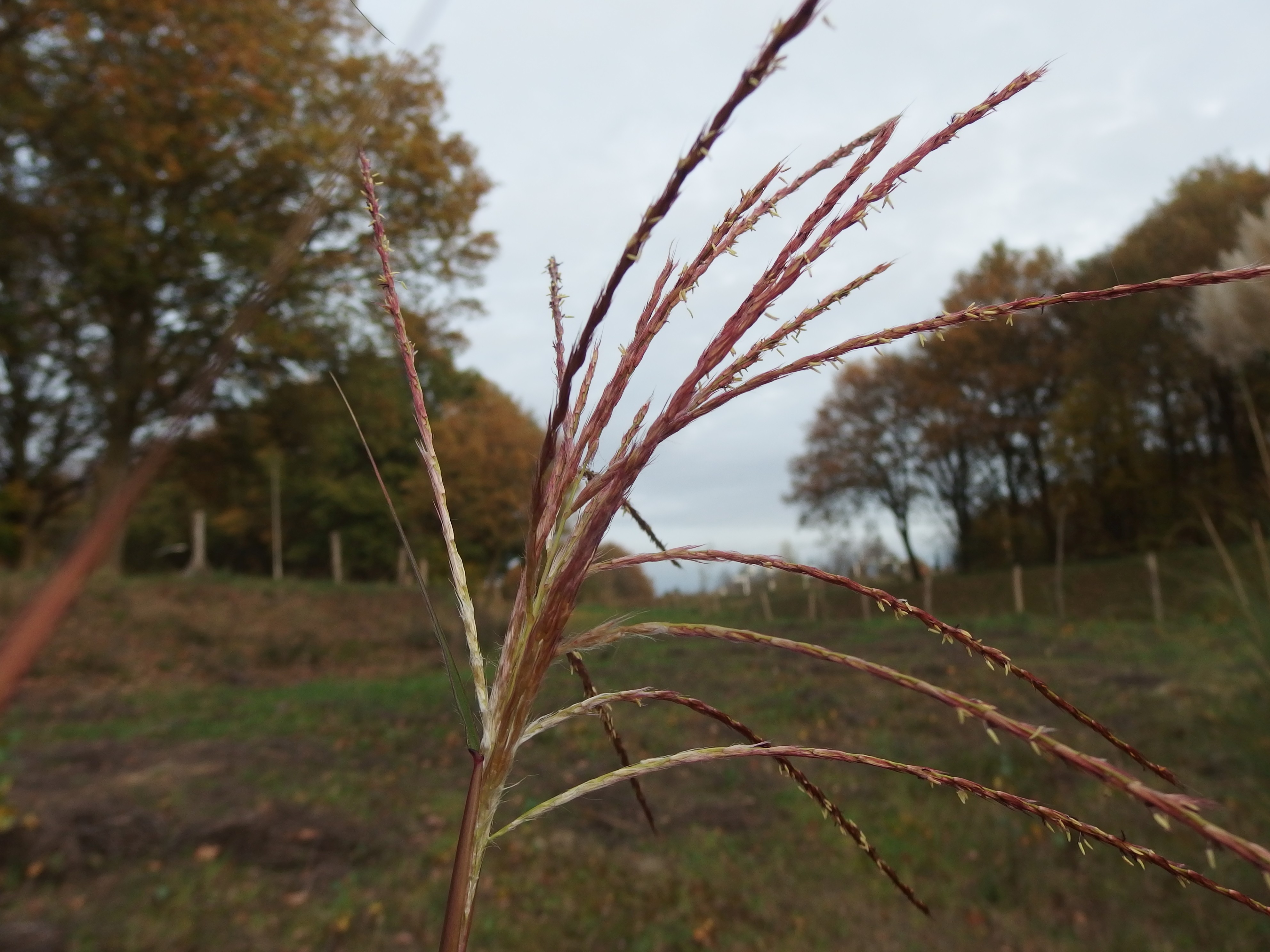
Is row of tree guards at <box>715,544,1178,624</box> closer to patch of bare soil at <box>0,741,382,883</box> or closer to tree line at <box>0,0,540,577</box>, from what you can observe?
tree line at <box>0,0,540,577</box>

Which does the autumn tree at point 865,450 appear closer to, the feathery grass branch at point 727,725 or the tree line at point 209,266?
the tree line at point 209,266

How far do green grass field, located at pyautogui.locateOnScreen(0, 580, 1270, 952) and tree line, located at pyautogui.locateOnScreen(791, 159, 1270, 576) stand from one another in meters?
8.41

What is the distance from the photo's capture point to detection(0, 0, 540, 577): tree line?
0.55m

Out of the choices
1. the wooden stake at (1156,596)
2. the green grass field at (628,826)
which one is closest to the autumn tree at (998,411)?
the wooden stake at (1156,596)

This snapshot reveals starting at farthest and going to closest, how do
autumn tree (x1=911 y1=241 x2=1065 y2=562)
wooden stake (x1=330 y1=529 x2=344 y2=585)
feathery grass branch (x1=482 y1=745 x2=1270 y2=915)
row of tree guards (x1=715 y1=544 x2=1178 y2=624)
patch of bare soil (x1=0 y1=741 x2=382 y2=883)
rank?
autumn tree (x1=911 y1=241 x2=1065 y2=562) < wooden stake (x1=330 y1=529 x2=344 y2=585) < row of tree guards (x1=715 y1=544 x2=1178 y2=624) < patch of bare soil (x1=0 y1=741 x2=382 y2=883) < feathery grass branch (x1=482 y1=745 x2=1270 y2=915)

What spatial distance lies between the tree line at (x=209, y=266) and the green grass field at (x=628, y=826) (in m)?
0.42

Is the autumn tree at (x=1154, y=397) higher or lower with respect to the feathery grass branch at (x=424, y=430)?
higher

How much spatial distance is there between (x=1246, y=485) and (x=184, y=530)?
17.9m

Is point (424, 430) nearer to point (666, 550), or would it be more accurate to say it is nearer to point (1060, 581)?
point (666, 550)

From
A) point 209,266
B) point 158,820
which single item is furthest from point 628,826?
point 209,266

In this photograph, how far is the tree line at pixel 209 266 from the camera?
55 cm

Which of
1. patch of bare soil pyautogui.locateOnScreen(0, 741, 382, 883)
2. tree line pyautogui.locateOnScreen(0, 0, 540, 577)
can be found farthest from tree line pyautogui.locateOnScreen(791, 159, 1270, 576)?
patch of bare soil pyautogui.locateOnScreen(0, 741, 382, 883)

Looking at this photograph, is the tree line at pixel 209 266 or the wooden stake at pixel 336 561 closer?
the tree line at pixel 209 266

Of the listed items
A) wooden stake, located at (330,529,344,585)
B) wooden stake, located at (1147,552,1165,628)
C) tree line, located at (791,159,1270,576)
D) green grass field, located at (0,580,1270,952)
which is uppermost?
tree line, located at (791,159,1270,576)
